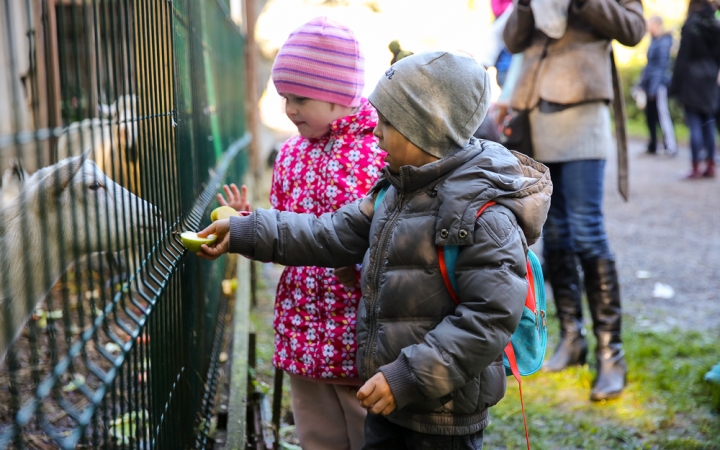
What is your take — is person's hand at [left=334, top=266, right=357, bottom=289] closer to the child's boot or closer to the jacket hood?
the jacket hood

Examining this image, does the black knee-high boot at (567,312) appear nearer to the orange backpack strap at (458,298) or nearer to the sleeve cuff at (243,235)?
the orange backpack strap at (458,298)

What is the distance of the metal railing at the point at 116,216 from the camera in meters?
1.44

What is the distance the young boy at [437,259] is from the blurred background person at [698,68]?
33.1ft

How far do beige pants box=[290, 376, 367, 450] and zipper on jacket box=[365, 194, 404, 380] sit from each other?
64 centimetres

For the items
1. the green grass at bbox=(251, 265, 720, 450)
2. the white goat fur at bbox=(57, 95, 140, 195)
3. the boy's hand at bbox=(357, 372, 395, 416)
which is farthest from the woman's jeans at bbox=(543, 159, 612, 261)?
the white goat fur at bbox=(57, 95, 140, 195)

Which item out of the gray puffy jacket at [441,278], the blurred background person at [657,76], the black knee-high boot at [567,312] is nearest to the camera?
the gray puffy jacket at [441,278]

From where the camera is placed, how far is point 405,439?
237cm

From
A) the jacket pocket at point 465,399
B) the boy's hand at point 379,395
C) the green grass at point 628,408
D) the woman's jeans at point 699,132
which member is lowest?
the woman's jeans at point 699,132

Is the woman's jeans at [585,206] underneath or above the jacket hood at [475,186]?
underneath

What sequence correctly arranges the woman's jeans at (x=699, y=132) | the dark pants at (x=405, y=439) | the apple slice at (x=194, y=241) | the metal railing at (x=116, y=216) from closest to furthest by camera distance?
the metal railing at (x=116, y=216) → the dark pants at (x=405, y=439) → the apple slice at (x=194, y=241) → the woman's jeans at (x=699, y=132)

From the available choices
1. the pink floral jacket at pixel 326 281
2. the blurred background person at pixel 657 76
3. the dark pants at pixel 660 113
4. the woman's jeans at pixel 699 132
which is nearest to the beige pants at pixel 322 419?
the pink floral jacket at pixel 326 281

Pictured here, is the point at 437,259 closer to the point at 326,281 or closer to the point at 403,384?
the point at 403,384

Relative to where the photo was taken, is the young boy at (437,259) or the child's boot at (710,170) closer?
the young boy at (437,259)

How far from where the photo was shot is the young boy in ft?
6.60
